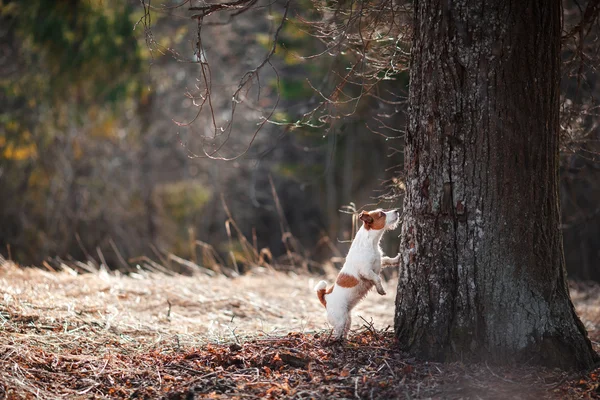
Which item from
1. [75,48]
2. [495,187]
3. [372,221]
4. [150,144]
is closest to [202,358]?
[372,221]

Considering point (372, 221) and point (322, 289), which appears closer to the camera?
point (372, 221)

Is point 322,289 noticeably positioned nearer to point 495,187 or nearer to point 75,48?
point 495,187

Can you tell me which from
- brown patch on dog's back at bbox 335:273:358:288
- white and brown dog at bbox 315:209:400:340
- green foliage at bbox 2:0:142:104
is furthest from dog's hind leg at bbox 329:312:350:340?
green foliage at bbox 2:0:142:104

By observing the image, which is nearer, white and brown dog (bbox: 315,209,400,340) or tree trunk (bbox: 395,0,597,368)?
tree trunk (bbox: 395,0,597,368)

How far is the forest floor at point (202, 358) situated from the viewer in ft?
10.9

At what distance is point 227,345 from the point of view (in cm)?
416

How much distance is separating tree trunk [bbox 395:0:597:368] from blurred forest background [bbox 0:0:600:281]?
391 centimetres

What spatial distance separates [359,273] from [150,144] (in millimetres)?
12764

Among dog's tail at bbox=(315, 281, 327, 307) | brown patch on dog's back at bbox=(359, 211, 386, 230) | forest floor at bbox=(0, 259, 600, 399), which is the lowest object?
forest floor at bbox=(0, 259, 600, 399)

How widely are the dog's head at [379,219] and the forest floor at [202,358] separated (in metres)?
0.67

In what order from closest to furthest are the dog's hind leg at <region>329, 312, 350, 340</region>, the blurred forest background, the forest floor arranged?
the forest floor, the dog's hind leg at <region>329, 312, 350, 340</region>, the blurred forest background

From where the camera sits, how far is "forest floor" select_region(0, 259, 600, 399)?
332 cm

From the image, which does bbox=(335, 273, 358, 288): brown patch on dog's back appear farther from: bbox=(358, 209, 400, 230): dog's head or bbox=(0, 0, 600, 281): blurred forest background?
bbox=(0, 0, 600, 281): blurred forest background

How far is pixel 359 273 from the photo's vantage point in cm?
414
